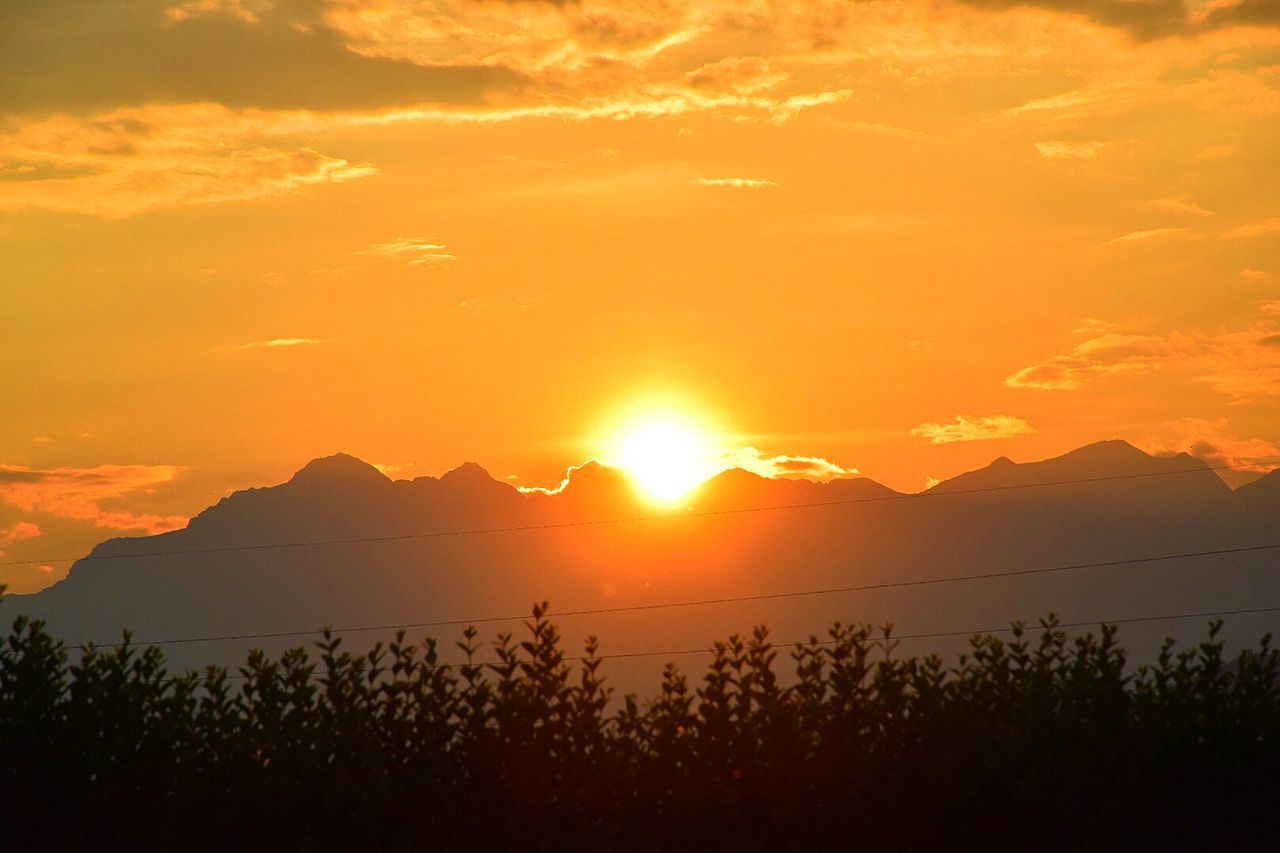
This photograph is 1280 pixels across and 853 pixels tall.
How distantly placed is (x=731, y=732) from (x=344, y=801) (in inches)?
172

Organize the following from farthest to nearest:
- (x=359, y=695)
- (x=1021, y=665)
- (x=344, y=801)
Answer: (x=1021, y=665) < (x=359, y=695) < (x=344, y=801)

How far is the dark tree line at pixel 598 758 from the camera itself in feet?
52.0

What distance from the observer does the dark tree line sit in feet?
52.0

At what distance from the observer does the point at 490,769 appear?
53.1 ft

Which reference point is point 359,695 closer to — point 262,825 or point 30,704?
point 262,825

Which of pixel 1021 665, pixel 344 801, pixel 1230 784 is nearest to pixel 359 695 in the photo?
pixel 344 801

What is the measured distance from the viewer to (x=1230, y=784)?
16.8 meters

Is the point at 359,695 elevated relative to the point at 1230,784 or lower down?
elevated

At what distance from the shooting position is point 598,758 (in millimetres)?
16422

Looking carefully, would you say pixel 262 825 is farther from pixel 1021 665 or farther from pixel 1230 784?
pixel 1230 784

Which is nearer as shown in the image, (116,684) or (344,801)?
(344,801)

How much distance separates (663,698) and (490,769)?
231cm

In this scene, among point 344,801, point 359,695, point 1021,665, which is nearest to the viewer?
point 344,801

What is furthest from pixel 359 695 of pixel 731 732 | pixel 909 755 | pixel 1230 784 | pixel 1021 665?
pixel 1230 784
